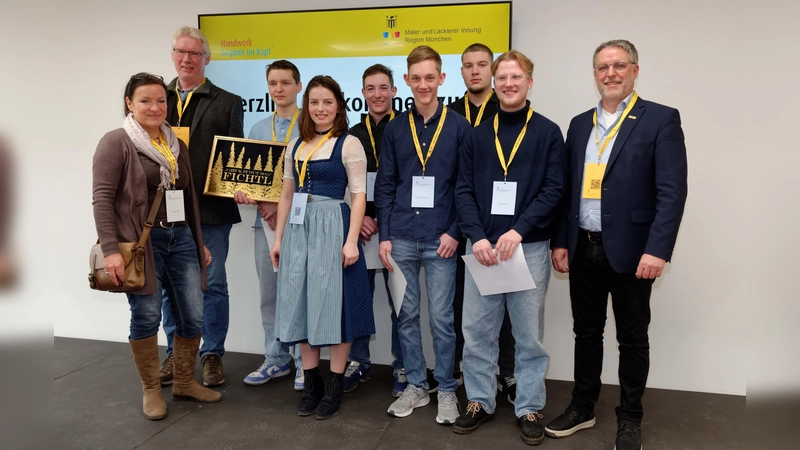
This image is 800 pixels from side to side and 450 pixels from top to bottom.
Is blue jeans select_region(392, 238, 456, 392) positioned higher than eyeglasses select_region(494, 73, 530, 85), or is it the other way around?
eyeglasses select_region(494, 73, 530, 85)

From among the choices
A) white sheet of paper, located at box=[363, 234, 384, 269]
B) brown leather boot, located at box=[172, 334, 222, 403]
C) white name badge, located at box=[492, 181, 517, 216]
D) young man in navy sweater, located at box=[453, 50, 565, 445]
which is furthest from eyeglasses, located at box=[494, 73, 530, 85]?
brown leather boot, located at box=[172, 334, 222, 403]

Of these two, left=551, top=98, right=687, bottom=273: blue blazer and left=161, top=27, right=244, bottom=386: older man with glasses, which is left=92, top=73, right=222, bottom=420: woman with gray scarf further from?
left=551, top=98, right=687, bottom=273: blue blazer

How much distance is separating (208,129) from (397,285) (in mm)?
1485

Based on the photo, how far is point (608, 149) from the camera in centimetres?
239

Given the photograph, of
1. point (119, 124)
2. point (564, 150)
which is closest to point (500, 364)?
point (564, 150)

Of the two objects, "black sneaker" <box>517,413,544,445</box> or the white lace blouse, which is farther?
the white lace blouse

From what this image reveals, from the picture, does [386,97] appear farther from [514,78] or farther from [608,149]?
[608,149]

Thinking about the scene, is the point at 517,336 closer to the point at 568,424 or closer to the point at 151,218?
the point at 568,424

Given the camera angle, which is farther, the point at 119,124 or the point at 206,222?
the point at 119,124

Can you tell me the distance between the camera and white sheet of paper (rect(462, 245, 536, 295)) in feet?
8.09

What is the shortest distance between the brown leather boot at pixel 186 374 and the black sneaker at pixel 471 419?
4.57ft

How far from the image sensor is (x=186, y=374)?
3.02m

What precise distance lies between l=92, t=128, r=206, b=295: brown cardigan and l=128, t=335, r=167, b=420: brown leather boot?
0.33 m

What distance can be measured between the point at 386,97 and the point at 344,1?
1.02 metres
